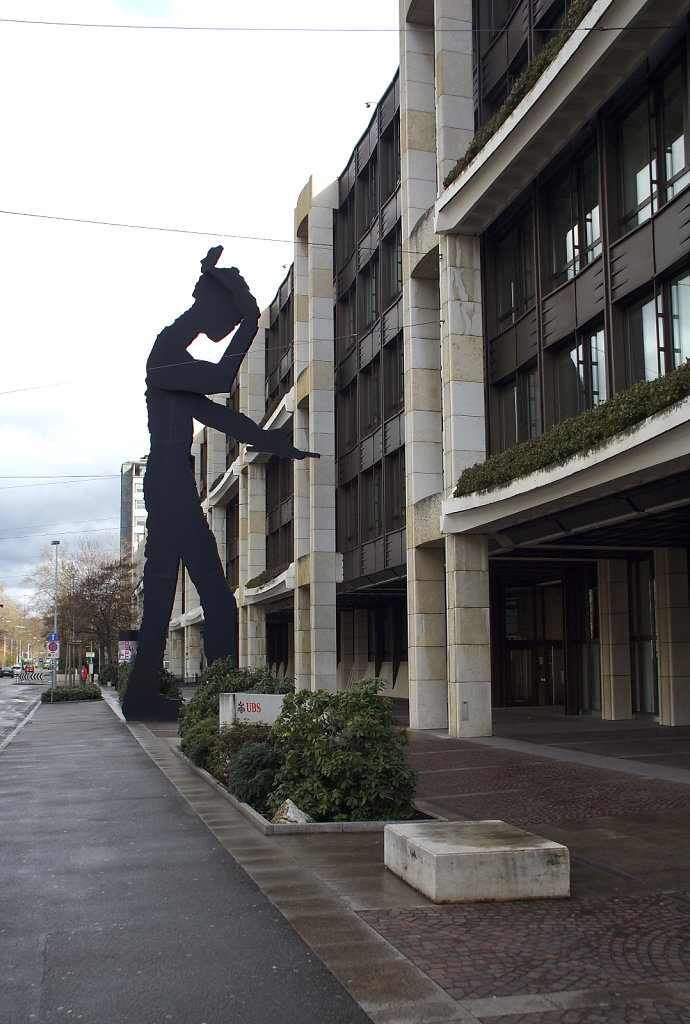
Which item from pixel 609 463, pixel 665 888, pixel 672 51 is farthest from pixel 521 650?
pixel 665 888

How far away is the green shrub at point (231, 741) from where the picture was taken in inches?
594

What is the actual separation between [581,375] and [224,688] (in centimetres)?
982

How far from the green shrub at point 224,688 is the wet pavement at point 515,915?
4.81 meters

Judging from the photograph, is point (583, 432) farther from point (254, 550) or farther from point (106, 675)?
point (106, 675)

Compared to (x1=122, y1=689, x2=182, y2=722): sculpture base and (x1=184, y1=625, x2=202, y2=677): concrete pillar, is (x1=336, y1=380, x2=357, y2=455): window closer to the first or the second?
(x1=122, y1=689, x2=182, y2=722): sculpture base

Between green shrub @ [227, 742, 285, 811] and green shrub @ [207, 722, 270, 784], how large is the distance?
132 centimetres

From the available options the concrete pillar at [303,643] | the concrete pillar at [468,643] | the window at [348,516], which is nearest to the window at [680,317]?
the concrete pillar at [468,643]

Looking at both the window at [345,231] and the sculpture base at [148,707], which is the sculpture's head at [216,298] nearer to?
the window at [345,231]

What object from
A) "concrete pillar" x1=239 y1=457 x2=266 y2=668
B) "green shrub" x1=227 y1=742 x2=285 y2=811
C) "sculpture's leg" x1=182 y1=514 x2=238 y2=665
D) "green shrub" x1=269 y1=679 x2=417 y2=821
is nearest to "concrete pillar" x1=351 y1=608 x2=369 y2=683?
"concrete pillar" x1=239 y1=457 x2=266 y2=668

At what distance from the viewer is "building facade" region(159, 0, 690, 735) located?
1788 cm

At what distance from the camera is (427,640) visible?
25359 mm

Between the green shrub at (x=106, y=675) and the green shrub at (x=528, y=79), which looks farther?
the green shrub at (x=106, y=675)

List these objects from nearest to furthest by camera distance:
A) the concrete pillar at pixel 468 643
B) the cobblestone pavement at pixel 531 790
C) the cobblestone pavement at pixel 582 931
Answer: the cobblestone pavement at pixel 582 931, the cobblestone pavement at pixel 531 790, the concrete pillar at pixel 468 643

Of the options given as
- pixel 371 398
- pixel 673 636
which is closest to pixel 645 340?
pixel 673 636
